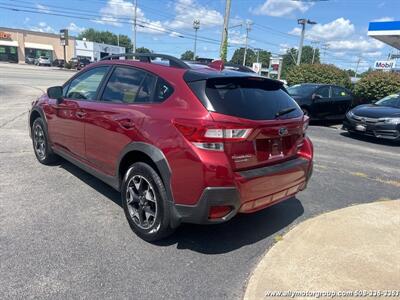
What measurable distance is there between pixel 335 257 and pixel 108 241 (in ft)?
7.13

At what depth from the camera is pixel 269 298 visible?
2811mm

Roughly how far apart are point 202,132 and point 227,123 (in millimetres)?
226

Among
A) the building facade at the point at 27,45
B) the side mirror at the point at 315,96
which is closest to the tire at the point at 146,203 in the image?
the side mirror at the point at 315,96

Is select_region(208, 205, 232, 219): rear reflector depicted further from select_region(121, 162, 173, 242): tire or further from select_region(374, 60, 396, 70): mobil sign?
select_region(374, 60, 396, 70): mobil sign

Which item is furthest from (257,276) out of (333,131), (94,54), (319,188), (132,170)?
(94,54)

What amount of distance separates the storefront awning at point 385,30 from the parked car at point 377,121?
12.6 metres

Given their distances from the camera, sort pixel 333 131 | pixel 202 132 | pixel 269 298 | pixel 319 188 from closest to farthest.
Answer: pixel 269 298, pixel 202 132, pixel 319 188, pixel 333 131

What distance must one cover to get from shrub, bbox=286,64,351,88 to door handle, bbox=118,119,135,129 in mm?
19281

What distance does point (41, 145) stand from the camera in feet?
18.8

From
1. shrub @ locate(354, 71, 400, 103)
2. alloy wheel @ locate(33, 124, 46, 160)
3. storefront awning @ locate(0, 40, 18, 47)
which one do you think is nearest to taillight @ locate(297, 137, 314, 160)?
alloy wheel @ locate(33, 124, 46, 160)

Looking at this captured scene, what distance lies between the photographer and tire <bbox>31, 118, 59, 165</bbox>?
5.54m

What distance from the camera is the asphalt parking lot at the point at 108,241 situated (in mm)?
2906

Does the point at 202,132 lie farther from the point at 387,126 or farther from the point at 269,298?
the point at 387,126

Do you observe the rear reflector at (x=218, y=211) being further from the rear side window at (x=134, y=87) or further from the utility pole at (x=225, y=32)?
the utility pole at (x=225, y=32)
